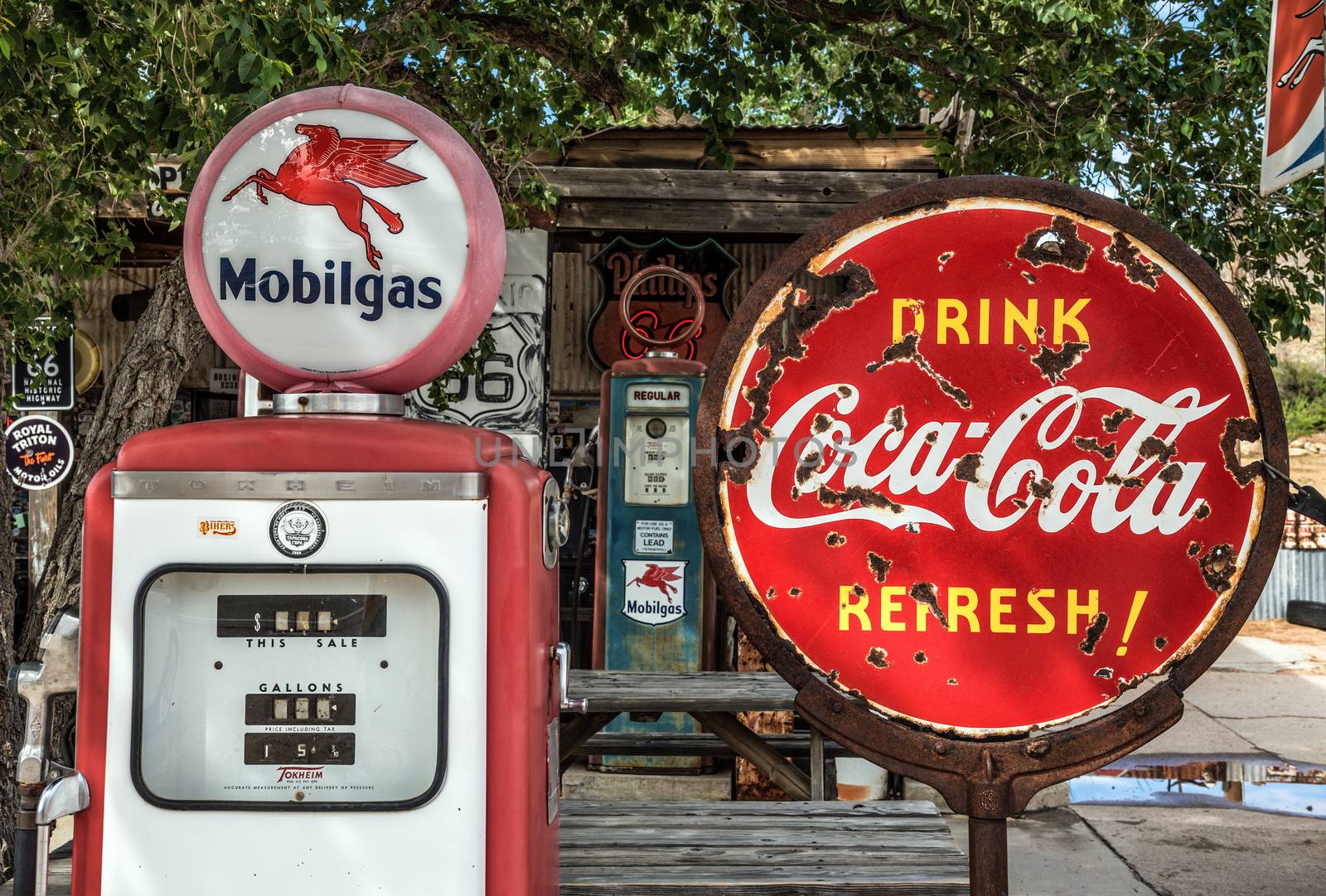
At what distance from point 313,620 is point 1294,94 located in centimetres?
158

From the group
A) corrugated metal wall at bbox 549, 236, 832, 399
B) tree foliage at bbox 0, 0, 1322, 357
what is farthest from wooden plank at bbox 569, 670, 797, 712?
corrugated metal wall at bbox 549, 236, 832, 399

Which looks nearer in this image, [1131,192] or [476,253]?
[476,253]

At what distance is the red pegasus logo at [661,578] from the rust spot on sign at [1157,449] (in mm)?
3987

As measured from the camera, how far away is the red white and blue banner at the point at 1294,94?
155 centimetres

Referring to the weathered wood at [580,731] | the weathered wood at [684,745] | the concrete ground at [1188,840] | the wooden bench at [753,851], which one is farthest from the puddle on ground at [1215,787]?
the wooden bench at [753,851]

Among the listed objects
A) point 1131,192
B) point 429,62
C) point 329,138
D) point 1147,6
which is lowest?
point 329,138

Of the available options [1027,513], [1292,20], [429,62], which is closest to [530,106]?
[429,62]

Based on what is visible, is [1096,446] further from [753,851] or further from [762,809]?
[762,809]

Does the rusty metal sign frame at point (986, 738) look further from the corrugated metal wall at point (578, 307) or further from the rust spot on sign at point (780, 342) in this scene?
the corrugated metal wall at point (578, 307)

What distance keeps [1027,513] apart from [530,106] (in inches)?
132

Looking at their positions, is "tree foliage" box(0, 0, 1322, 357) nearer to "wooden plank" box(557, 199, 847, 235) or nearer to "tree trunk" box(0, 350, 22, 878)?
"tree trunk" box(0, 350, 22, 878)

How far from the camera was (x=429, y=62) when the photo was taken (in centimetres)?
404

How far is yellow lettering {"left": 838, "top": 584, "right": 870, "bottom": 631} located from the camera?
1334mm

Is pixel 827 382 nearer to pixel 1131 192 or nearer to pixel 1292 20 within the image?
pixel 1292 20
